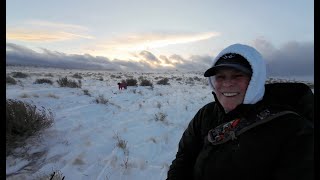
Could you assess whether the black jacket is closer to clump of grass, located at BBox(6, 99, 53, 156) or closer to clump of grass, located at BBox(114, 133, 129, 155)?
clump of grass, located at BBox(114, 133, 129, 155)

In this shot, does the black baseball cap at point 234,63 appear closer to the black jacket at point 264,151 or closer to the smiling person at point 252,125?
the smiling person at point 252,125

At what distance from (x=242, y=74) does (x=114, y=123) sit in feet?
17.7

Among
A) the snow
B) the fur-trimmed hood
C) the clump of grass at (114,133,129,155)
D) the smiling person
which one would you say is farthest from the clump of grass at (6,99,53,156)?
the fur-trimmed hood

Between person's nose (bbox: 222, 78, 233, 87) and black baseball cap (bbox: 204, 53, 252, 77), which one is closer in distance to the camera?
black baseball cap (bbox: 204, 53, 252, 77)

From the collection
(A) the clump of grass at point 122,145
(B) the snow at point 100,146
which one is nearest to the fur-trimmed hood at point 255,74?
(B) the snow at point 100,146

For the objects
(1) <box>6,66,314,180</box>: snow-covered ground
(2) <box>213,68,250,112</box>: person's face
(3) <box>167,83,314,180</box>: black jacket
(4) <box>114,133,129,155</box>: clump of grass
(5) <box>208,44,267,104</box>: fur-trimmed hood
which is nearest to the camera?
(3) <box>167,83,314,180</box>: black jacket

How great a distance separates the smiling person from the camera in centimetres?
188

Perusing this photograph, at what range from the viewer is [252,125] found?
2029mm

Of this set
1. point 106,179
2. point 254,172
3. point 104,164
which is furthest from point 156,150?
point 254,172

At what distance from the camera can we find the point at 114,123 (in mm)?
7293

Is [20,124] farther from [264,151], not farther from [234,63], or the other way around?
[264,151]

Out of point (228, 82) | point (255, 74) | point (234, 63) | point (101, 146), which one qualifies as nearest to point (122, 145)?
point (101, 146)

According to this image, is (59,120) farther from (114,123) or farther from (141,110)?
(141,110)

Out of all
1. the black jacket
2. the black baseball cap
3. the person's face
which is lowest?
the black jacket
